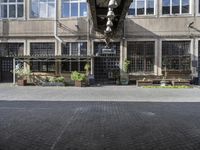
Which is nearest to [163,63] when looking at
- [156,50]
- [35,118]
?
[156,50]

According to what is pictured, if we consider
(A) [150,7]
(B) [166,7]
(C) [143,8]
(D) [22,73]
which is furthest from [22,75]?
(B) [166,7]

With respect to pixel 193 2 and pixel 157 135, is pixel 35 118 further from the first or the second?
pixel 193 2

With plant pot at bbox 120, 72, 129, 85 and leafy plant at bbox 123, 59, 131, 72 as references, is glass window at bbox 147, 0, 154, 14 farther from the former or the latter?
plant pot at bbox 120, 72, 129, 85

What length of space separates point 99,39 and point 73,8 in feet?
11.0

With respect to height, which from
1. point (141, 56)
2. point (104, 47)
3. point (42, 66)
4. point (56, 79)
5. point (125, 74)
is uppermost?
point (104, 47)

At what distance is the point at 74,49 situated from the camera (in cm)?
2956

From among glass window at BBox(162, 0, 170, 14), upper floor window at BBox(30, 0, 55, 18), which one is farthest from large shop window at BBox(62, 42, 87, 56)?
glass window at BBox(162, 0, 170, 14)

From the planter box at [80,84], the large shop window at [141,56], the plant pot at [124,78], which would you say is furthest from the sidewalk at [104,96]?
the large shop window at [141,56]

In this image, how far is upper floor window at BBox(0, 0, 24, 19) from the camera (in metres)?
30.4

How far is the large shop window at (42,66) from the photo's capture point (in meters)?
29.6

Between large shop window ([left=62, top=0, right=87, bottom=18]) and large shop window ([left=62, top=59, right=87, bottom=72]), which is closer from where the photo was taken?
large shop window ([left=62, top=59, right=87, bottom=72])

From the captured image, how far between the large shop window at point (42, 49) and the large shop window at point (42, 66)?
0.73 metres

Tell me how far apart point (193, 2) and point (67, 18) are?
10.0m

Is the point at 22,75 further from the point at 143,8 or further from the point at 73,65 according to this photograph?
the point at 143,8
